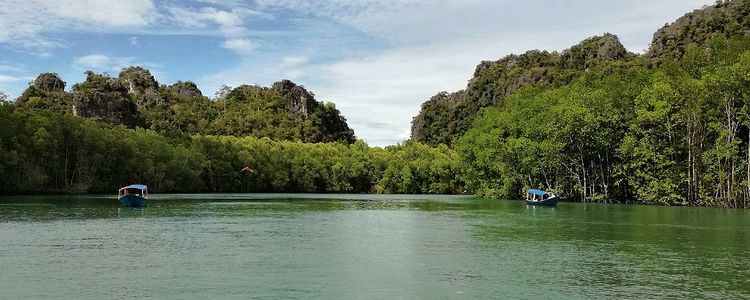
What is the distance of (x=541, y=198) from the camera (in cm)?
6225

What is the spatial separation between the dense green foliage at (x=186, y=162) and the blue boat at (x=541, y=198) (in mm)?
55365

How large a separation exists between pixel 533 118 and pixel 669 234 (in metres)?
45.9

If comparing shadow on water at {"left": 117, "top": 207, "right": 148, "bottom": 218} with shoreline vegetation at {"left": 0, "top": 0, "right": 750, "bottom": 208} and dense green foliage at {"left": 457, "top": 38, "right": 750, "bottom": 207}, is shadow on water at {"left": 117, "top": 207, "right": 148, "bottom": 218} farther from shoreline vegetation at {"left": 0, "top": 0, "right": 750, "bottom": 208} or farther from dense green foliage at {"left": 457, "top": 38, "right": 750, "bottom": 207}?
dense green foliage at {"left": 457, "top": 38, "right": 750, "bottom": 207}

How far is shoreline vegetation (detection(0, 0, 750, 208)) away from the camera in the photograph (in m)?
59.8

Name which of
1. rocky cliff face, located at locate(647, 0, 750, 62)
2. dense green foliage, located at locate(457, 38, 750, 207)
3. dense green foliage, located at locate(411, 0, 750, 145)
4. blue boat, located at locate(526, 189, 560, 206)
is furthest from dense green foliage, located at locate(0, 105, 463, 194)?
blue boat, located at locate(526, 189, 560, 206)

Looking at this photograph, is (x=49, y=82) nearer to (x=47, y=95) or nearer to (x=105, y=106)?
(x=47, y=95)

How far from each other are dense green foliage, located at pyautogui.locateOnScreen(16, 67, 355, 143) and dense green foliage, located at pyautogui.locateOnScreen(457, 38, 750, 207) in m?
77.8

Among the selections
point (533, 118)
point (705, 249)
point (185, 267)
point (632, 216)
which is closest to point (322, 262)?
point (185, 267)

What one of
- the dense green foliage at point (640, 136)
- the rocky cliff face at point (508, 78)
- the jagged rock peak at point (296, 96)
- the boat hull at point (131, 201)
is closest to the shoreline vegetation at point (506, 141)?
the dense green foliage at point (640, 136)

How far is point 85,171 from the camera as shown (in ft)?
286

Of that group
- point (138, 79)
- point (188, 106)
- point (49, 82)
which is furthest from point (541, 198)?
point (138, 79)

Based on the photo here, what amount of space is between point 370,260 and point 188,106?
158526 mm

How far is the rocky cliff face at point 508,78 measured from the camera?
15724 centimetres

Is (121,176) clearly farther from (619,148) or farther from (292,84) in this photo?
(292,84)
